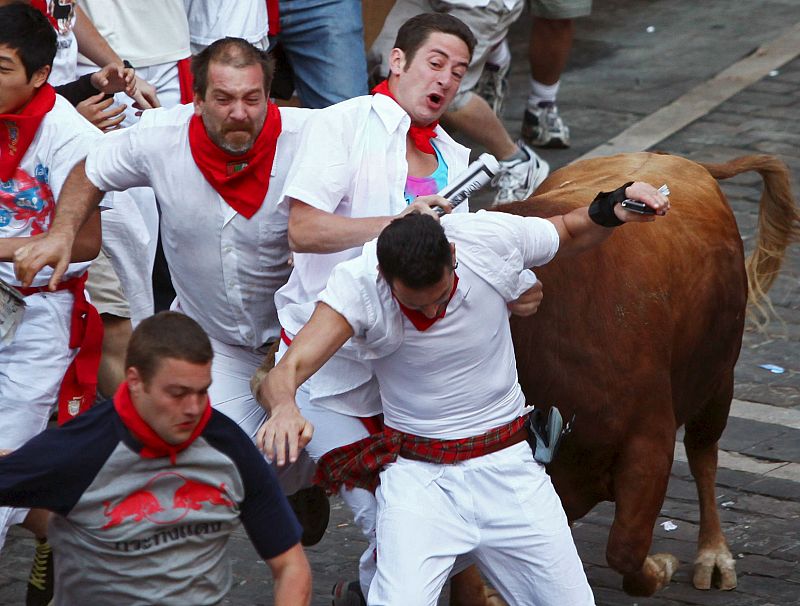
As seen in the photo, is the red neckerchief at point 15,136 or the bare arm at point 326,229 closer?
the bare arm at point 326,229

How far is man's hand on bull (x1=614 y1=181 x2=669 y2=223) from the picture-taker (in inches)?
186

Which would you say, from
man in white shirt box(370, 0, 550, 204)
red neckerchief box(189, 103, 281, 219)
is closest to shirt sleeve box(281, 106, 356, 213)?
red neckerchief box(189, 103, 281, 219)

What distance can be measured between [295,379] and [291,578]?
2.11 ft

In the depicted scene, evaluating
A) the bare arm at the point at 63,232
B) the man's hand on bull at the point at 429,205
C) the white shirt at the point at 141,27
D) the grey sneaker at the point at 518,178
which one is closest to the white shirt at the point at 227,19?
the white shirt at the point at 141,27

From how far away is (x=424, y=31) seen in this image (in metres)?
5.21

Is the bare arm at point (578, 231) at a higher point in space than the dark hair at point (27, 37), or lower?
lower

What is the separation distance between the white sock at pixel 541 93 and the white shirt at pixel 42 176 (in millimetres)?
5161

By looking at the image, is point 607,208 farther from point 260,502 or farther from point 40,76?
point 40,76

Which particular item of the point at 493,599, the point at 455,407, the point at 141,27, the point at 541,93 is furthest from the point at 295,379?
the point at 541,93

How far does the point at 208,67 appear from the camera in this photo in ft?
16.8

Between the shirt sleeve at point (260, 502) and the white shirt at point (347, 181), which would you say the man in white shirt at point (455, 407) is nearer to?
the white shirt at point (347, 181)

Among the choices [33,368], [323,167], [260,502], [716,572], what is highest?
[323,167]

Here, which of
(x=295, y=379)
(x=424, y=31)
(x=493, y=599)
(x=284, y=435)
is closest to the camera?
(x=284, y=435)

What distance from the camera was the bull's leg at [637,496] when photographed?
218 inches
